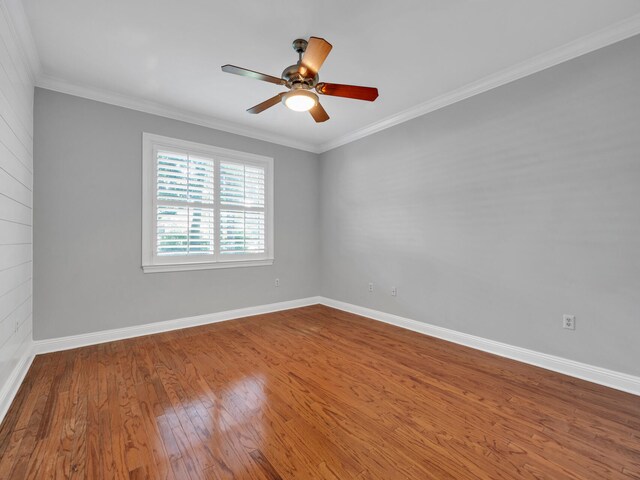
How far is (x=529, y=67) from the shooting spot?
2.66 metres

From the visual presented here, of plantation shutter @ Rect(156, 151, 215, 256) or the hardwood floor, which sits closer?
the hardwood floor

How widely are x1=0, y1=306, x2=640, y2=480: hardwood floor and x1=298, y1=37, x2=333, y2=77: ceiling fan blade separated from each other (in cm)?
237

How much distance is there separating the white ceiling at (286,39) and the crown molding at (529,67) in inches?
2.2

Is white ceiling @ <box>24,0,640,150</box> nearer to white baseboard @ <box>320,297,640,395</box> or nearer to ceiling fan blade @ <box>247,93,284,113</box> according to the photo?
ceiling fan blade @ <box>247,93,284,113</box>

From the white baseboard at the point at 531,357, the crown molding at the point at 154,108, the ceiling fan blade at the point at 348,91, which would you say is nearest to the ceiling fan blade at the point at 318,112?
the ceiling fan blade at the point at 348,91

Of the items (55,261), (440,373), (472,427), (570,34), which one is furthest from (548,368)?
(55,261)

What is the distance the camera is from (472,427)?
1.78 m

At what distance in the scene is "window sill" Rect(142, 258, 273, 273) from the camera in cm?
352

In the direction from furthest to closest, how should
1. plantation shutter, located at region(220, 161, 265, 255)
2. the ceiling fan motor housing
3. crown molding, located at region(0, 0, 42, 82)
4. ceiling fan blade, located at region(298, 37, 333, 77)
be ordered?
plantation shutter, located at region(220, 161, 265, 255) < the ceiling fan motor housing < crown molding, located at region(0, 0, 42, 82) < ceiling fan blade, located at region(298, 37, 333, 77)

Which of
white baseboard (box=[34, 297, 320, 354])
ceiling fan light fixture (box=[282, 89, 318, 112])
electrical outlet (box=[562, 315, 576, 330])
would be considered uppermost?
ceiling fan light fixture (box=[282, 89, 318, 112])

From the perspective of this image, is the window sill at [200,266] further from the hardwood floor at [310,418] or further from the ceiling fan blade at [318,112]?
the ceiling fan blade at [318,112]

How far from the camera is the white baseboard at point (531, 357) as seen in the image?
7.34ft

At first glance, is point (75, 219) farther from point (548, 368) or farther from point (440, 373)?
point (548, 368)

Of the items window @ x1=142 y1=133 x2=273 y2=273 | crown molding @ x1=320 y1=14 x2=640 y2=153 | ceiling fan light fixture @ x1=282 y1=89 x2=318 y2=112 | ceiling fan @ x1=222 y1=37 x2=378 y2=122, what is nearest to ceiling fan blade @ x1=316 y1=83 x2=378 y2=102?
ceiling fan @ x1=222 y1=37 x2=378 y2=122
